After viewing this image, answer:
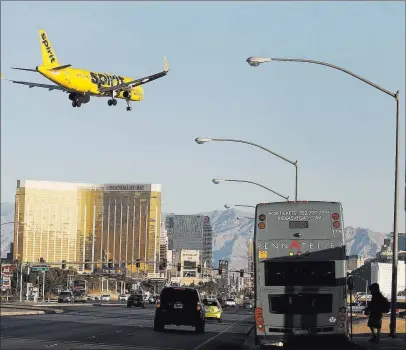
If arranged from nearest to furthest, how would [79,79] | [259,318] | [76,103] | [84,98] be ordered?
[259,318] → [76,103] → [79,79] → [84,98]

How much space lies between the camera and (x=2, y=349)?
26.0 m

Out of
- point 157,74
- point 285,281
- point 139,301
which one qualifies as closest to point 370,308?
point 285,281

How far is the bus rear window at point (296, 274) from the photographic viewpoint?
2689 cm

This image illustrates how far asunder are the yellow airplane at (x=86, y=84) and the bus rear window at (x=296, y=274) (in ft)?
135

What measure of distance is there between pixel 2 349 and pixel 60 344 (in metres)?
3.56

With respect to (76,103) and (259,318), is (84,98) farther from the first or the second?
(259,318)

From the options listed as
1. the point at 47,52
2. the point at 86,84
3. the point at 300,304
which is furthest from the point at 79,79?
the point at 300,304

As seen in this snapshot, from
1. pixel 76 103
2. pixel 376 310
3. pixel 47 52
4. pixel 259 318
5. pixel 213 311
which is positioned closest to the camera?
pixel 259 318

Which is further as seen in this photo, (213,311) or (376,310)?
(213,311)

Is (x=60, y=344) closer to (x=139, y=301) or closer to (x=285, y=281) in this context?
(x=285, y=281)

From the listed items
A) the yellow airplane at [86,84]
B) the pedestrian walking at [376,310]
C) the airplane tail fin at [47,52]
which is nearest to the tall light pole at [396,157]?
the pedestrian walking at [376,310]

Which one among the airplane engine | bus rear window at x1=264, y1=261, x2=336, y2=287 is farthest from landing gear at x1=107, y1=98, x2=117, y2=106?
bus rear window at x1=264, y1=261, x2=336, y2=287

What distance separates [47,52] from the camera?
7681cm

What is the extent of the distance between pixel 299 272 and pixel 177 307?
1529 centimetres
